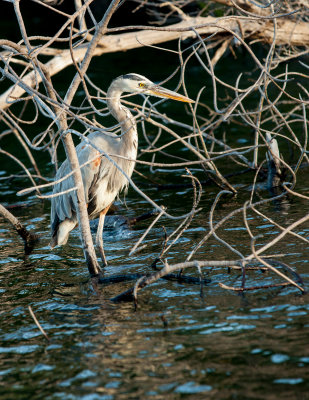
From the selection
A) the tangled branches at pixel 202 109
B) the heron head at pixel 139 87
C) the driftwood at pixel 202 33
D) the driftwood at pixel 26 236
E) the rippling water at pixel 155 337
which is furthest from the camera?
the driftwood at pixel 202 33

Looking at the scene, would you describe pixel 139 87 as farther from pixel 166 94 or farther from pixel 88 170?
pixel 88 170

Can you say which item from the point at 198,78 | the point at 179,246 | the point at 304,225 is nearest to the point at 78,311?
the point at 179,246

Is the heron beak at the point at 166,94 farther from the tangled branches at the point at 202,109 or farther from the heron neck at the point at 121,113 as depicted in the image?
the heron neck at the point at 121,113

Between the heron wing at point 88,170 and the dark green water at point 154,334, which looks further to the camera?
the heron wing at point 88,170

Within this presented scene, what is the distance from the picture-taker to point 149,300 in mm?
4820

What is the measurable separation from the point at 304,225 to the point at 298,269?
123 centimetres

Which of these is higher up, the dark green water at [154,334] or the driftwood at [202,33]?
the driftwood at [202,33]

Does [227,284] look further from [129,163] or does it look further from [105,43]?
[105,43]

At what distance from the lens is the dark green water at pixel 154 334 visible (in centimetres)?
350

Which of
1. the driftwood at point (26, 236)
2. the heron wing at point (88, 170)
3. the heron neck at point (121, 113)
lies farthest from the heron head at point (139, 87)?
the driftwood at point (26, 236)

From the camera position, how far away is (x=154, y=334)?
4.17 metres

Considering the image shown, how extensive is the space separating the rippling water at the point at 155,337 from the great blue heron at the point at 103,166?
25.4 inches

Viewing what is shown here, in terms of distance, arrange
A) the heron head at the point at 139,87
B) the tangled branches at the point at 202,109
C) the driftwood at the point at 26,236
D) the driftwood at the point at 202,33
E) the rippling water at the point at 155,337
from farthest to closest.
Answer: the driftwood at the point at 202,33
the driftwood at the point at 26,236
the heron head at the point at 139,87
the tangled branches at the point at 202,109
the rippling water at the point at 155,337

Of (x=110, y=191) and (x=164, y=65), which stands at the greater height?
(x=164, y=65)
